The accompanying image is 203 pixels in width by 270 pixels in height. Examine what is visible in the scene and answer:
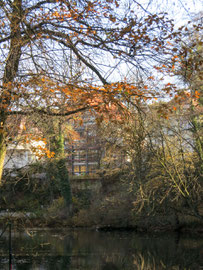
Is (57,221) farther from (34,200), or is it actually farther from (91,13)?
(91,13)

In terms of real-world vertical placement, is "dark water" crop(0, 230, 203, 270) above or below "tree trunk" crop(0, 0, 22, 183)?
below

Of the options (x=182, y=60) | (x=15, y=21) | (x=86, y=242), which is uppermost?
(x=15, y=21)

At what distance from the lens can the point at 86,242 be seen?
1714cm

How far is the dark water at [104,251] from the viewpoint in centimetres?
1253

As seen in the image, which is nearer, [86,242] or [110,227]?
[86,242]

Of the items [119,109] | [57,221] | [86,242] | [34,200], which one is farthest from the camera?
[34,200]

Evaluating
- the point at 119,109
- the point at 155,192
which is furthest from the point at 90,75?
Result: the point at 155,192

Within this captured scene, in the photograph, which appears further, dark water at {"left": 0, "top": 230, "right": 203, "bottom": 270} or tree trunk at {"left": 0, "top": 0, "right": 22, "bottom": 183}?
dark water at {"left": 0, "top": 230, "right": 203, "bottom": 270}

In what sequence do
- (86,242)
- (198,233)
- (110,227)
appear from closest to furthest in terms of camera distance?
(86,242) → (198,233) → (110,227)

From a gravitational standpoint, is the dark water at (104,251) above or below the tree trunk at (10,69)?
below

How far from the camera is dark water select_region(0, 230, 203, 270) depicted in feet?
41.1

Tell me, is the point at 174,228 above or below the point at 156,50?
below

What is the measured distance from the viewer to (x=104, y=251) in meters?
15.0

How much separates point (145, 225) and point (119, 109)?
541 inches
